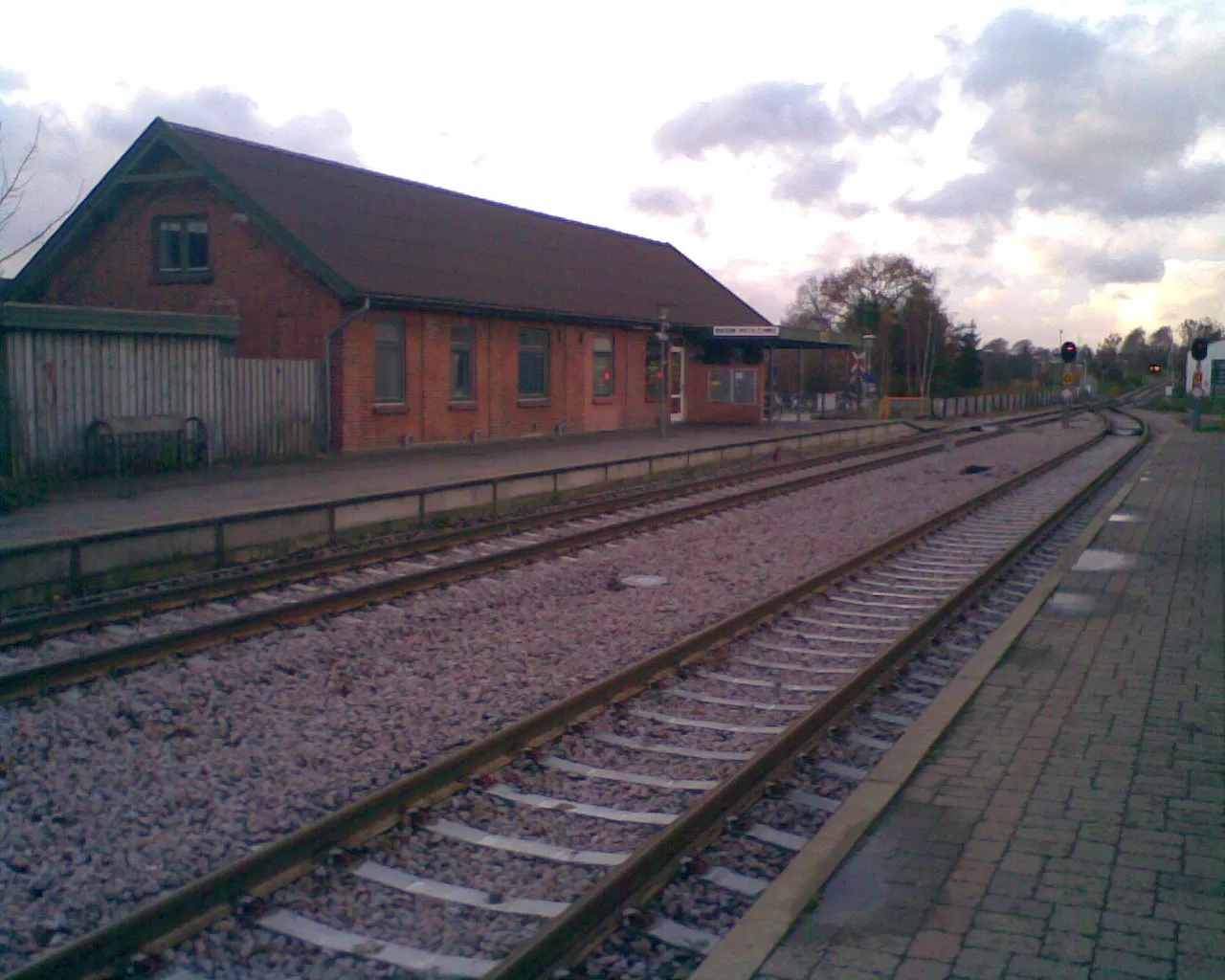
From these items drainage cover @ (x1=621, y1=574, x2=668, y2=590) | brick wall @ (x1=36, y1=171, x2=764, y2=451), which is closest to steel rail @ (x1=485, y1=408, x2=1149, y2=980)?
drainage cover @ (x1=621, y1=574, x2=668, y2=590)

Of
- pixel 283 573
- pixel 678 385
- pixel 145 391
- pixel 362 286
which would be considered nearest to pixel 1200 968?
pixel 283 573

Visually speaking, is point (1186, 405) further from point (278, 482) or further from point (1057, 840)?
point (1057, 840)

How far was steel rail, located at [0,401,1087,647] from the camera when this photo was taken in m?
8.77

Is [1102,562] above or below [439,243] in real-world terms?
below

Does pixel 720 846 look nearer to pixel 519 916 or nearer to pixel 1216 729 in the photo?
pixel 519 916

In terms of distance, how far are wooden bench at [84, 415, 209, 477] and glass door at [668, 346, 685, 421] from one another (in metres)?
18.4

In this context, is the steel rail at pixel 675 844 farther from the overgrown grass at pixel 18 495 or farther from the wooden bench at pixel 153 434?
the wooden bench at pixel 153 434

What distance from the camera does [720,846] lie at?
16.5 ft

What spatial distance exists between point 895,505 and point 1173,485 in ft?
22.3

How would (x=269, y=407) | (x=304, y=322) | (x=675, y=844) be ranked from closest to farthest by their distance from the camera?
(x=675, y=844) < (x=269, y=407) < (x=304, y=322)

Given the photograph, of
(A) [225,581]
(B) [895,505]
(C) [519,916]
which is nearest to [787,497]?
(B) [895,505]

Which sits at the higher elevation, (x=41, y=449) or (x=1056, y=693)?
(x=41, y=449)

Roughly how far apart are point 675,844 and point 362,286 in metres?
18.6

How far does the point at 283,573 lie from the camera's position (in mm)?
10766
